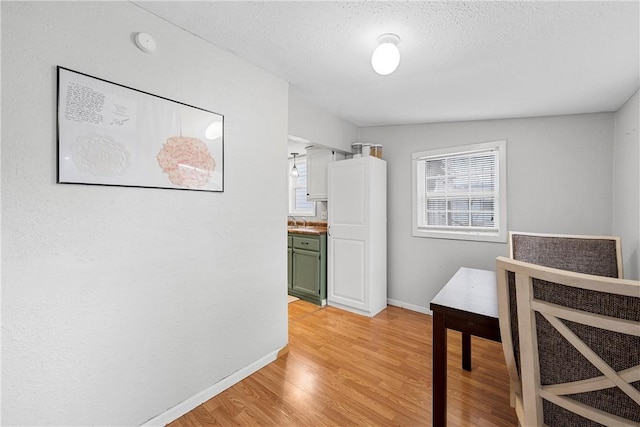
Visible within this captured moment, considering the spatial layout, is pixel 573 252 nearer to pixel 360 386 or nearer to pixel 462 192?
pixel 462 192

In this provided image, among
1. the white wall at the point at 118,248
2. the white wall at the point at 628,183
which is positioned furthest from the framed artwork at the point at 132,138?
the white wall at the point at 628,183

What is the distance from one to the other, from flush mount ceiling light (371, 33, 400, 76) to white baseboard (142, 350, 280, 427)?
86.6 inches

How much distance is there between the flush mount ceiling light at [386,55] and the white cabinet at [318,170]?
72.9 inches

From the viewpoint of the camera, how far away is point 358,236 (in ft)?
10.2

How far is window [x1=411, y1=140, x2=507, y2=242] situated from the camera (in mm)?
2805

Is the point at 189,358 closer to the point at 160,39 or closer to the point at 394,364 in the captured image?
the point at 394,364

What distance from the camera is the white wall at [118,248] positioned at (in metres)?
1.13

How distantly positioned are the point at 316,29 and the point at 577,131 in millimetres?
2575

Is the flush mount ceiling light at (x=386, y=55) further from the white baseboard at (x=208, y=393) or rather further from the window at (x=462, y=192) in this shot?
the white baseboard at (x=208, y=393)

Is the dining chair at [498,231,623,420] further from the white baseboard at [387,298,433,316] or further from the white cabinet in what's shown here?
the white cabinet

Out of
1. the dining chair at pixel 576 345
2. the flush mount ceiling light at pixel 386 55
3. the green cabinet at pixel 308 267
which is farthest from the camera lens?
the green cabinet at pixel 308 267

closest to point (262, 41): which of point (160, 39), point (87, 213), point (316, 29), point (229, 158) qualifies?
point (316, 29)

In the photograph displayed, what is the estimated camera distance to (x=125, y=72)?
139 centimetres

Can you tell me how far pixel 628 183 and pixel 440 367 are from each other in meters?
2.19
